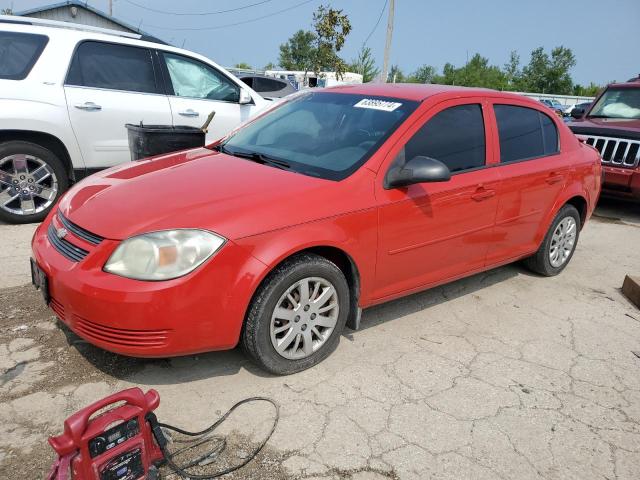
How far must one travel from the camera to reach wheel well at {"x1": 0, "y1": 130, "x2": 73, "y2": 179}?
5117 millimetres

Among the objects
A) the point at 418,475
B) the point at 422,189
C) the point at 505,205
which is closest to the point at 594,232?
the point at 505,205

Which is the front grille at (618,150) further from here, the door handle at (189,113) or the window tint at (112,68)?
the window tint at (112,68)

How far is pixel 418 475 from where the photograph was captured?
2.37m

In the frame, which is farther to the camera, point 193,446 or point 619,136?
point 619,136

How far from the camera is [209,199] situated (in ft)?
9.24

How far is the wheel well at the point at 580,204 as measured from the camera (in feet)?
15.9

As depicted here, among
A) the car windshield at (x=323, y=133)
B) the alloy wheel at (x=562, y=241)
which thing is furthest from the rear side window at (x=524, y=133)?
the car windshield at (x=323, y=133)

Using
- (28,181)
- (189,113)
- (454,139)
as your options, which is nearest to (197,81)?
(189,113)

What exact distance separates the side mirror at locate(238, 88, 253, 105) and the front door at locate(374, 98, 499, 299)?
3511 mm

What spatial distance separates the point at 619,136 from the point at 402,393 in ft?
20.3

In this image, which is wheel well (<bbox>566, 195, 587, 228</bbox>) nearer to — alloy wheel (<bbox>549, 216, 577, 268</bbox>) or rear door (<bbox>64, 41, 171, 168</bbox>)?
alloy wheel (<bbox>549, 216, 577, 268</bbox>)

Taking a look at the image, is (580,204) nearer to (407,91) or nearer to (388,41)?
(407,91)

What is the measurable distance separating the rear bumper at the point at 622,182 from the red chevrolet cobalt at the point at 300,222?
3.45 metres

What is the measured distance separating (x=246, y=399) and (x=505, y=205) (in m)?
2.43
